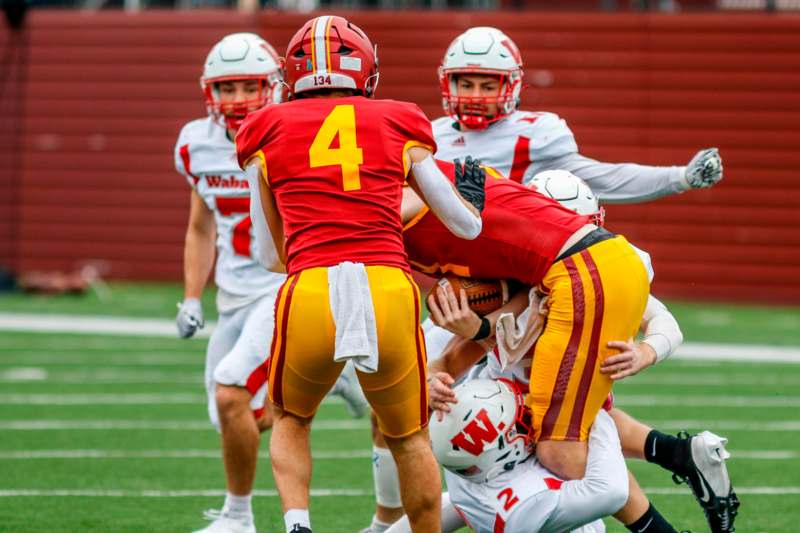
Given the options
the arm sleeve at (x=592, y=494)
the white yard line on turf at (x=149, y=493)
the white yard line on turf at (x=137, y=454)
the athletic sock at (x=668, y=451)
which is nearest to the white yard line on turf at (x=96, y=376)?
the white yard line on turf at (x=137, y=454)

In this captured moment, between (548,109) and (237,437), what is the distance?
445 inches

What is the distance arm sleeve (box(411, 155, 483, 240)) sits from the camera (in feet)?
14.0

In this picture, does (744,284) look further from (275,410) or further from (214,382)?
(275,410)

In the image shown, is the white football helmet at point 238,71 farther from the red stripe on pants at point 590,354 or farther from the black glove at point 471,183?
the red stripe on pants at point 590,354

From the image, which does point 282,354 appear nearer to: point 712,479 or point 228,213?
point 712,479

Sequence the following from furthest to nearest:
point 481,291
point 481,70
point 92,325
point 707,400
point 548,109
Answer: point 548,109 < point 92,325 < point 707,400 < point 481,70 < point 481,291

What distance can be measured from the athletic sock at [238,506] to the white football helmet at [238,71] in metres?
1.68

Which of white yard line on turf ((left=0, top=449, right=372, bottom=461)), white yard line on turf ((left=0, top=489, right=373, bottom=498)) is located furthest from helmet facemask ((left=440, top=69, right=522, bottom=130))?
white yard line on turf ((left=0, top=449, right=372, bottom=461))

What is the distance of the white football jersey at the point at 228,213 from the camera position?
617cm

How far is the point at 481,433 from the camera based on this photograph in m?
4.38

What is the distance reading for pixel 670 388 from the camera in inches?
372

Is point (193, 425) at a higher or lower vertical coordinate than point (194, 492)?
lower

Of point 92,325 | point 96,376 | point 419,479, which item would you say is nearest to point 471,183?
point 419,479

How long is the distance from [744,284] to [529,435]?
11.8 metres
